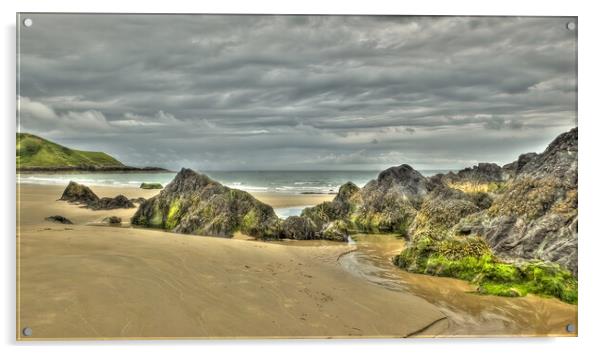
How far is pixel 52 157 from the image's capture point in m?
4.05

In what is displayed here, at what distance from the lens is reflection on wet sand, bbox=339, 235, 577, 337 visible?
375 cm

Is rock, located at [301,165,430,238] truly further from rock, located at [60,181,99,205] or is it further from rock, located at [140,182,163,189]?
rock, located at [60,181,99,205]

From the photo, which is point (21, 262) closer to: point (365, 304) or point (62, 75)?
point (62, 75)

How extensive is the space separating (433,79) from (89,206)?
13.0ft

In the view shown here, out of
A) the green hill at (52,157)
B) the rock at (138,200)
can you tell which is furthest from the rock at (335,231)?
the green hill at (52,157)

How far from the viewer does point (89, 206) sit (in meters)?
4.24

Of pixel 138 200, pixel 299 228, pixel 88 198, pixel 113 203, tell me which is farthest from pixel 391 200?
pixel 88 198

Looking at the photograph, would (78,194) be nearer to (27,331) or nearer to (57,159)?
(57,159)

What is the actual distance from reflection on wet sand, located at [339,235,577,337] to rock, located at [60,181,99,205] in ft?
10.1

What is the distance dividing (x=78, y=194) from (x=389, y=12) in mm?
3821

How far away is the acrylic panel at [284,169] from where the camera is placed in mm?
3703

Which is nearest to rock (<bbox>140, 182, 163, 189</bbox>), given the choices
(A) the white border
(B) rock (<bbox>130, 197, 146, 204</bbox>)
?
(B) rock (<bbox>130, 197, 146, 204</bbox>)

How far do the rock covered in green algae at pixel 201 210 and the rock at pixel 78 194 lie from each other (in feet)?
1.65

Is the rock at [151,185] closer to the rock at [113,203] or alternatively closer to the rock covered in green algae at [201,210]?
the rock covered in green algae at [201,210]
